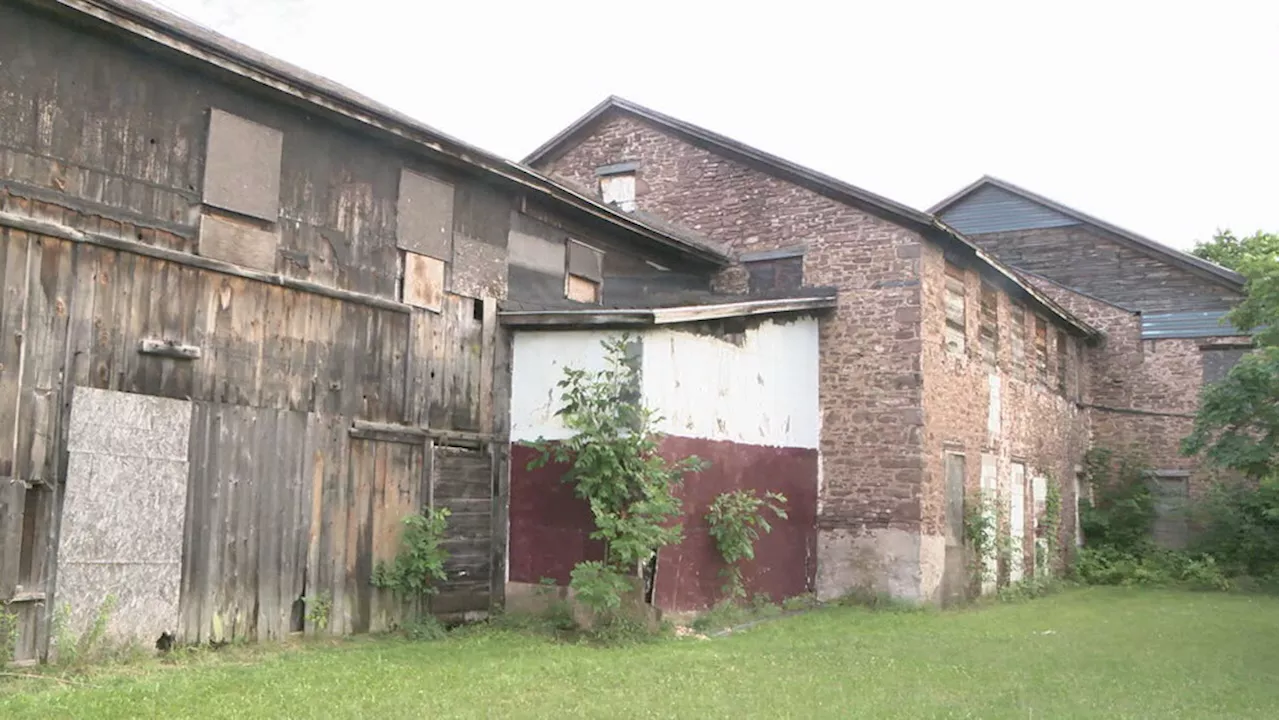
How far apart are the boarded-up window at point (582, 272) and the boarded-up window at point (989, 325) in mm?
7182

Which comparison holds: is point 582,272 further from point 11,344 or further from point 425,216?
point 11,344

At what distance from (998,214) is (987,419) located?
988cm

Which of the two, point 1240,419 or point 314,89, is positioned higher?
point 314,89

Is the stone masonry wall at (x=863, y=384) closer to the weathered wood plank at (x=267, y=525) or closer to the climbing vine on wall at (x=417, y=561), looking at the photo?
the climbing vine on wall at (x=417, y=561)

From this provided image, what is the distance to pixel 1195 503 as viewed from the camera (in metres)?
23.5

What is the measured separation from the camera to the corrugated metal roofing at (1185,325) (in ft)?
79.7

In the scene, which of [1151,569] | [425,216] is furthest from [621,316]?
[1151,569]

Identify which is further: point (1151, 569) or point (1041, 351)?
point (1041, 351)

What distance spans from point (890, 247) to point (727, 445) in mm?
4350

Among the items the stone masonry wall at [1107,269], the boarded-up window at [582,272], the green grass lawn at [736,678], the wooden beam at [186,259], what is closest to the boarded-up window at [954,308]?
the green grass lawn at [736,678]

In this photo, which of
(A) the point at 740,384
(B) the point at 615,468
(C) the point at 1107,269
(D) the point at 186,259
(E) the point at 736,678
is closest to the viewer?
(E) the point at 736,678

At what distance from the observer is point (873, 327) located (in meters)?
16.4

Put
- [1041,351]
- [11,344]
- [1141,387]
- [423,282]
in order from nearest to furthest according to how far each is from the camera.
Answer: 1. [11,344]
2. [423,282]
3. [1041,351]
4. [1141,387]

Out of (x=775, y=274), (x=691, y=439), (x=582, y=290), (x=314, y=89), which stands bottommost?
(x=691, y=439)
